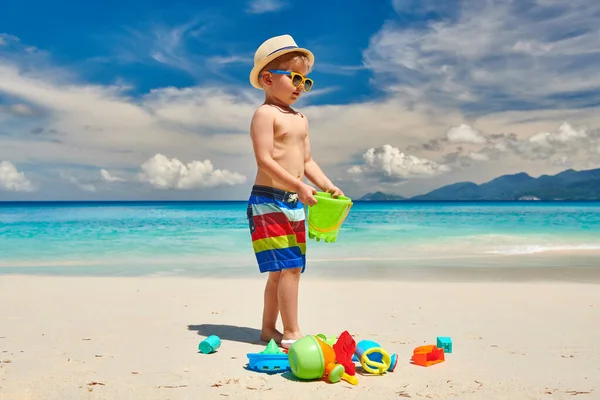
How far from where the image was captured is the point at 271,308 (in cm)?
407

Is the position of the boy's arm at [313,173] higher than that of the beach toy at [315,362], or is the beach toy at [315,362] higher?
the boy's arm at [313,173]

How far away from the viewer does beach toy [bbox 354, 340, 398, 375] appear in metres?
3.26

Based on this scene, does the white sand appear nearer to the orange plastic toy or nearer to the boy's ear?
the orange plastic toy

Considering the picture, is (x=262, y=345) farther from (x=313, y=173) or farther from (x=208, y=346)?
(x=313, y=173)

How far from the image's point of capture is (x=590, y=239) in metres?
15.8

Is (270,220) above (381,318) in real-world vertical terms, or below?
above

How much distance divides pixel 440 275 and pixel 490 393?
514cm

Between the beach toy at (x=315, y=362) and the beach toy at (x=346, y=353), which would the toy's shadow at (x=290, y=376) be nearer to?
the beach toy at (x=315, y=362)

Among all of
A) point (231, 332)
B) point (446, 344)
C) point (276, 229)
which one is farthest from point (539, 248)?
point (276, 229)

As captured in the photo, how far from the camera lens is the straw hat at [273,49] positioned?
389cm

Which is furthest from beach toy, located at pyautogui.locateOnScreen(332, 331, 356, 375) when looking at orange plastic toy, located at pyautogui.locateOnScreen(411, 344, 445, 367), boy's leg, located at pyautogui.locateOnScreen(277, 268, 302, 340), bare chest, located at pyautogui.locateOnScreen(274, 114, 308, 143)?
bare chest, located at pyautogui.locateOnScreen(274, 114, 308, 143)

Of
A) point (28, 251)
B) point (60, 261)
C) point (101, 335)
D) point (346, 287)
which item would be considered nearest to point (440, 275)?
point (346, 287)

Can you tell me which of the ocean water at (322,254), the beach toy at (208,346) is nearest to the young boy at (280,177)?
the beach toy at (208,346)

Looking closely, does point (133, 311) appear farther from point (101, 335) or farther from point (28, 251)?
point (28, 251)
